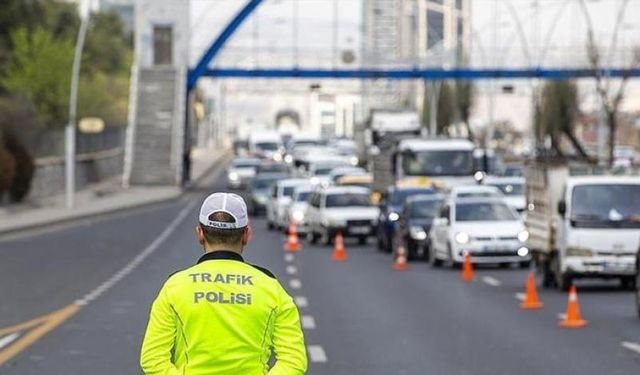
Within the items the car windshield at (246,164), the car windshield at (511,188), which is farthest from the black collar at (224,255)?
the car windshield at (246,164)

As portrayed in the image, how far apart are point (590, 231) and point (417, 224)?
1168 cm

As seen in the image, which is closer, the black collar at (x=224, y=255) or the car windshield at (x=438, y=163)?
the black collar at (x=224, y=255)

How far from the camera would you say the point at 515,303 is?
26531 mm

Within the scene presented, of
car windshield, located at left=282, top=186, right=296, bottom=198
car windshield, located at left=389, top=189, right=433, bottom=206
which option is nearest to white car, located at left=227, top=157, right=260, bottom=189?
car windshield, located at left=282, top=186, right=296, bottom=198

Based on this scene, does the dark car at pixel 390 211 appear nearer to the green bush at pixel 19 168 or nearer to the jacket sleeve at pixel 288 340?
the green bush at pixel 19 168

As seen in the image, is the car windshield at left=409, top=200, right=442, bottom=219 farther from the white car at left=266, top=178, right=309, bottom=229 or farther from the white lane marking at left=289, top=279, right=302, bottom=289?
the white car at left=266, top=178, right=309, bottom=229

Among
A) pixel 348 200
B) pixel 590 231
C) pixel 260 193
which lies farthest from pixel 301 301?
pixel 260 193

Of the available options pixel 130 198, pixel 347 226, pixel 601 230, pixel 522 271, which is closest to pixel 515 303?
pixel 601 230

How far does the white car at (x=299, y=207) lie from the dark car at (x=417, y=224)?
28.3 feet

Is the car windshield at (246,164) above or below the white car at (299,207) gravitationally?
below

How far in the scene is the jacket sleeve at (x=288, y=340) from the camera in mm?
6980

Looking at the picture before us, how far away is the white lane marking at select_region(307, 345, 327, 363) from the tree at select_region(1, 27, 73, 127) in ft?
193

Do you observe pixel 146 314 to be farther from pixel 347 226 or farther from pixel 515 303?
pixel 347 226

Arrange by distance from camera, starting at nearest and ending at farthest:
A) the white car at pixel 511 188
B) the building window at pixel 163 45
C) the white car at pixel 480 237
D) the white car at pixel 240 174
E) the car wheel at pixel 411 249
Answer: the white car at pixel 480 237 < the car wheel at pixel 411 249 < the white car at pixel 511 188 < the white car at pixel 240 174 < the building window at pixel 163 45
